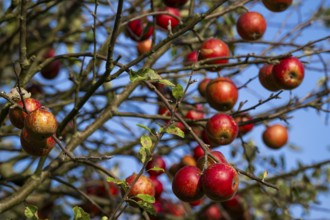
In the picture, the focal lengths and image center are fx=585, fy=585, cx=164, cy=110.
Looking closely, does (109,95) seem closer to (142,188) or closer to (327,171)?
(142,188)

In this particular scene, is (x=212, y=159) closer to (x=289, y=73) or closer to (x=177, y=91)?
(x=177, y=91)

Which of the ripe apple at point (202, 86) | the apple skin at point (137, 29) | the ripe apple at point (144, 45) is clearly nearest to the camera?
the ripe apple at point (202, 86)

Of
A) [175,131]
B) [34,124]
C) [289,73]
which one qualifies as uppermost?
[289,73]

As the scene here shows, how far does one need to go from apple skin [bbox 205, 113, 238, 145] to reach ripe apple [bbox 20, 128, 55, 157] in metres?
0.72

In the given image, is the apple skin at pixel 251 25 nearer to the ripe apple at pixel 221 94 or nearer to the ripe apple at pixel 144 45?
the ripe apple at pixel 221 94

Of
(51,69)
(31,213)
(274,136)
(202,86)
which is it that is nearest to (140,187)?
(31,213)

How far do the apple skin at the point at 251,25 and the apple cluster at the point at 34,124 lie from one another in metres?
1.35

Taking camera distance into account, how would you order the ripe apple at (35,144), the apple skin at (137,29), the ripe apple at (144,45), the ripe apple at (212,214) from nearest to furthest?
the ripe apple at (35,144)
the apple skin at (137,29)
the ripe apple at (144,45)
the ripe apple at (212,214)

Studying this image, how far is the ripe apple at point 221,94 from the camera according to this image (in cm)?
274

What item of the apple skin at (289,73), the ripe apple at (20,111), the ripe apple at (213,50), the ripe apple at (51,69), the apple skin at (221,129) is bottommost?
the ripe apple at (20,111)

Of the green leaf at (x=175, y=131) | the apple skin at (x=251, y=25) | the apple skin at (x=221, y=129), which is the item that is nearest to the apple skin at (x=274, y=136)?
the apple skin at (x=251, y=25)

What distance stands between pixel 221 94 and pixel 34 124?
1.10 meters

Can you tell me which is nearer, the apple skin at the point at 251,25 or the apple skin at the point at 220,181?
the apple skin at the point at 220,181

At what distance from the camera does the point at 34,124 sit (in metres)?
1.89
